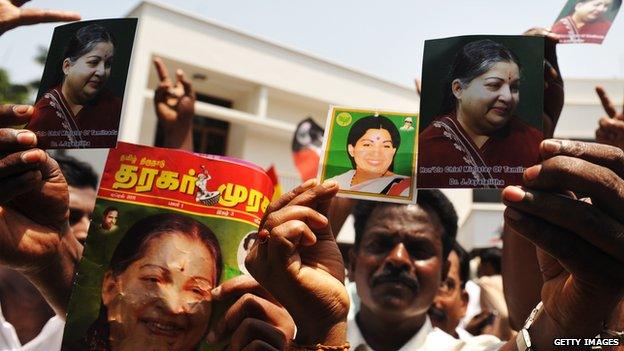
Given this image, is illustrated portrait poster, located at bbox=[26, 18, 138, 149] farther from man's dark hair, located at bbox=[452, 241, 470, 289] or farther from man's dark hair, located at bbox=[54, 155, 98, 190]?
man's dark hair, located at bbox=[452, 241, 470, 289]

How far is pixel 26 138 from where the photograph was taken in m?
1.32

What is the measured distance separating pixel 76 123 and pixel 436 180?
→ 2.90 ft

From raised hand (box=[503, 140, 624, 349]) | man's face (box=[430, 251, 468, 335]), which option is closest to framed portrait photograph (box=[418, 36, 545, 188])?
raised hand (box=[503, 140, 624, 349])

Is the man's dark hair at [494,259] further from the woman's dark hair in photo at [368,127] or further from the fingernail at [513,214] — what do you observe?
the fingernail at [513,214]

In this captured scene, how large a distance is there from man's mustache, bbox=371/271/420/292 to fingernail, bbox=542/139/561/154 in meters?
1.17

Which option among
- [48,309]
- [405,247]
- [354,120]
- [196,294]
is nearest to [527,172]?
[354,120]

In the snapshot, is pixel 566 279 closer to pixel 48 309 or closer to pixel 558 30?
pixel 558 30

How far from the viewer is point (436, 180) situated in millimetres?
1242

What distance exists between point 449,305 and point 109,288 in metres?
2.43

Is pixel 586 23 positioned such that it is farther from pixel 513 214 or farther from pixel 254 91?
pixel 254 91

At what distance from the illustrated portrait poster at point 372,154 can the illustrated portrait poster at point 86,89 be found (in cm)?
53

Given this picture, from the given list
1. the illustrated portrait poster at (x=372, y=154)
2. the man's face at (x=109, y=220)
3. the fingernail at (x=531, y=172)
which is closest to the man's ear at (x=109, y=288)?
the man's face at (x=109, y=220)

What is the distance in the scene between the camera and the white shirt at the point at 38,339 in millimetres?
1962

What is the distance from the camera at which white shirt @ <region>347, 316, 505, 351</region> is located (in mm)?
1999
